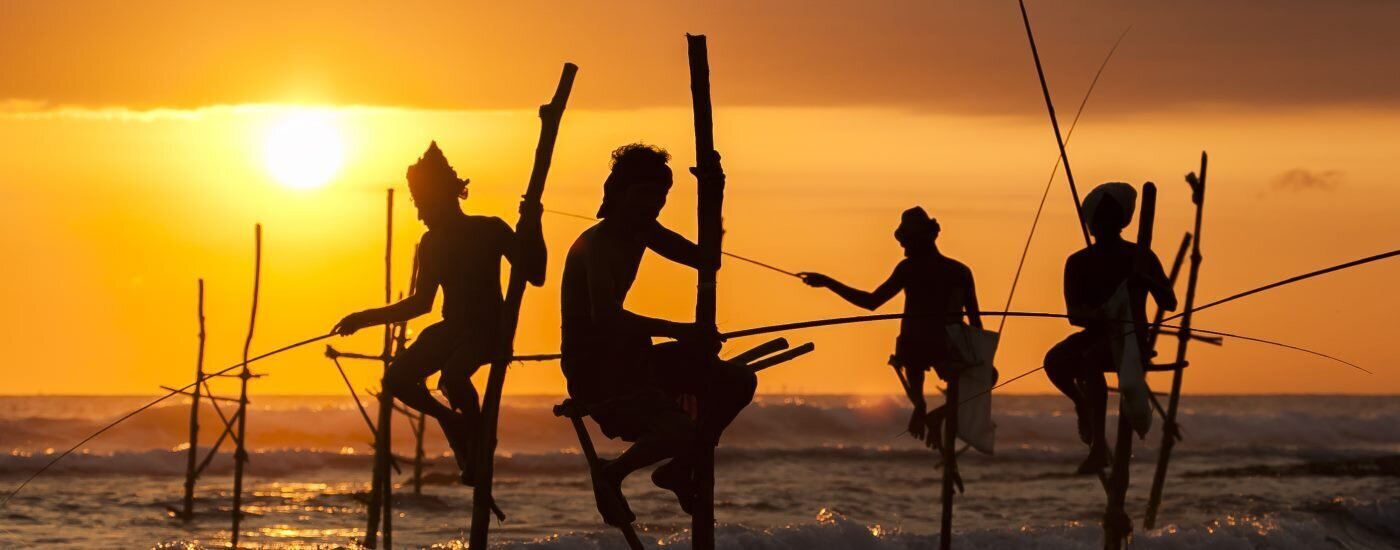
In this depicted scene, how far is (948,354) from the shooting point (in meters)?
15.5

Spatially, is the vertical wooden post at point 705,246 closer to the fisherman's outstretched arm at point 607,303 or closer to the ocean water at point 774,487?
the fisherman's outstretched arm at point 607,303

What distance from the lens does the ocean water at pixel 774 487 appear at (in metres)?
25.9

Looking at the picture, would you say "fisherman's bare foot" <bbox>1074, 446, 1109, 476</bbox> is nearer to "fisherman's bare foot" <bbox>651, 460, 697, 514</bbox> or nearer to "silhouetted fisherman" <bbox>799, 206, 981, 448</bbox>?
"silhouetted fisherman" <bbox>799, 206, 981, 448</bbox>

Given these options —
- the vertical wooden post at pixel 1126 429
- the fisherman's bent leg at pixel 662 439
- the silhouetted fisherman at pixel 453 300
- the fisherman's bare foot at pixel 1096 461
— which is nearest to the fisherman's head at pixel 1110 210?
the vertical wooden post at pixel 1126 429

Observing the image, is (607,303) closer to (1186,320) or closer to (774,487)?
(1186,320)

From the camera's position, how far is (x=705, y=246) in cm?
1053

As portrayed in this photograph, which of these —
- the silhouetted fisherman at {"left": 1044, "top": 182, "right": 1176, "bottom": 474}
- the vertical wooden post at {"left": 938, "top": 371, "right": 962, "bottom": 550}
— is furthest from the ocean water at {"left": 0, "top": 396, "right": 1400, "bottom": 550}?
the silhouetted fisherman at {"left": 1044, "top": 182, "right": 1176, "bottom": 474}

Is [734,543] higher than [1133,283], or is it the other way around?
[1133,283]

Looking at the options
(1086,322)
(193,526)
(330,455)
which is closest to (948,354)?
(1086,322)

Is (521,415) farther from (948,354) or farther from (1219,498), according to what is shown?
(948,354)

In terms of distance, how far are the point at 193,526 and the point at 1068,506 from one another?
16.2 m

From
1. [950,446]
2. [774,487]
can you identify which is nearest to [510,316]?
[950,446]

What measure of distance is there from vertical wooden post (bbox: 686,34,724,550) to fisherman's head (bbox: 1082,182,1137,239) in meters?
2.35

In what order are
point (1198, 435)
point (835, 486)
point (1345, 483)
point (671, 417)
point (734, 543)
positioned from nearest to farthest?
point (671, 417), point (734, 543), point (1345, 483), point (835, 486), point (1198, 435)
